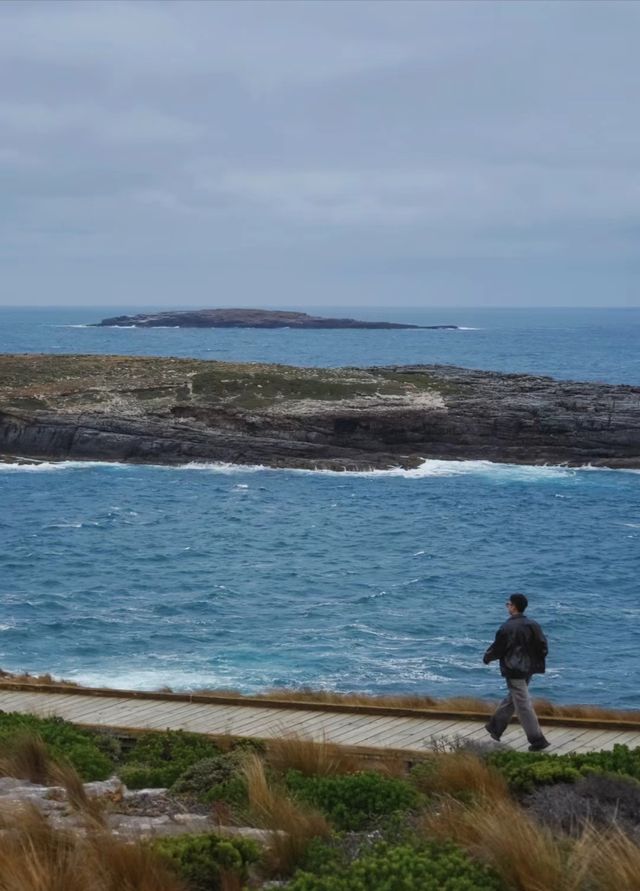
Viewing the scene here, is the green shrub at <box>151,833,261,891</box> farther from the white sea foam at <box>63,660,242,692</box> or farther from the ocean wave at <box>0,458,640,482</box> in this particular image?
the ocean wave at <box>0,458,640,482</box>

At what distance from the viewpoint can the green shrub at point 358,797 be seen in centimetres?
922

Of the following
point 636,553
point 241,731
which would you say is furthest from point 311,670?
point 636,553

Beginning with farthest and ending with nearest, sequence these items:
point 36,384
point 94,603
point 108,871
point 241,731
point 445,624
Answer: point 36,384, point 94,603, point 445,624, point 241,731, point 108,871

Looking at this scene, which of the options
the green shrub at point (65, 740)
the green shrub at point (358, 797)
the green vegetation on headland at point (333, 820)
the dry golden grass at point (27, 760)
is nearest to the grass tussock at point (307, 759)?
the green vegetation on headland at point (333, 820)

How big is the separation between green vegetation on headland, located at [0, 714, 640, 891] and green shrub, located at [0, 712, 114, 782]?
0.02m

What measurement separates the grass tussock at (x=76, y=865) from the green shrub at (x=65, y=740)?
314 cm

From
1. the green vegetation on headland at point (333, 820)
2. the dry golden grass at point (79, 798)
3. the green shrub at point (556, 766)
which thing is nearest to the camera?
the green vegetation on headland at point (333, 820)

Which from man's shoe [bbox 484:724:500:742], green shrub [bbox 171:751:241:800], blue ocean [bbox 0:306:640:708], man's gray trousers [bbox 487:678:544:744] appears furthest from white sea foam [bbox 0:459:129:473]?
green shrub [bbox 171:751:241:800]

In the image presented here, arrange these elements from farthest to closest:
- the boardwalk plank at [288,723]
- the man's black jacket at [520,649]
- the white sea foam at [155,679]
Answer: the white sea foam at [155,679], the boardwalk plank at [288,723], the man's black jacket at [520,649]

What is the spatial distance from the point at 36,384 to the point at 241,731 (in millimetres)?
52049

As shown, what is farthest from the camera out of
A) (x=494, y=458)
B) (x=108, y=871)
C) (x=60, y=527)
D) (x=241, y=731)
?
(x=494, y=458)

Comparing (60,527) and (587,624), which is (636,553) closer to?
(587,624)

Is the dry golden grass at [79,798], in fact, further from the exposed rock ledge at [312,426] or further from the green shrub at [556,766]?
the exposed rock ledge at [312,426]

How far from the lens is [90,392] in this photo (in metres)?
60.1
